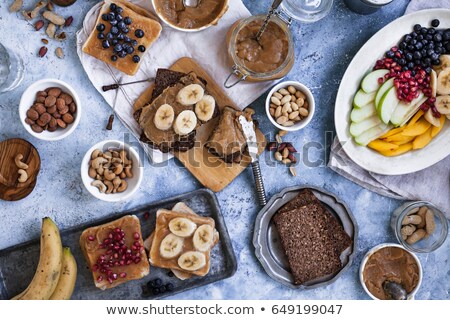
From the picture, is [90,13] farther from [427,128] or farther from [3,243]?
[427,128]

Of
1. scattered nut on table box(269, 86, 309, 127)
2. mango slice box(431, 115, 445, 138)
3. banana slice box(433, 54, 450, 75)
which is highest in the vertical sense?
banana slice box(433, 54, 450, 75)

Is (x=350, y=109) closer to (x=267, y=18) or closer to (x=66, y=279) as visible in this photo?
(x=267, y=18)

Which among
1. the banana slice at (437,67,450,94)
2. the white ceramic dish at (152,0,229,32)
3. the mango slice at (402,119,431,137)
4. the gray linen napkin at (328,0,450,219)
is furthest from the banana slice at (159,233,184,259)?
the banana slice at (437,67,450,94)

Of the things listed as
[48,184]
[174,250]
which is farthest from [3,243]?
[174,250]

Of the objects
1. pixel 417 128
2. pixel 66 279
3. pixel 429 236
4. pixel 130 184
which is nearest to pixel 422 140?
pixel 417 128

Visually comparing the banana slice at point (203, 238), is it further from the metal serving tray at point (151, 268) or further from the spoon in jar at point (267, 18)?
the spoon in jar at point (267, 18)

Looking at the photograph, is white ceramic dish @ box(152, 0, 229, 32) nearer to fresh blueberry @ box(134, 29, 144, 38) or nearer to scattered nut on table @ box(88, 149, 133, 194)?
fresh blueberry @ box(134, 29, 144, 38)

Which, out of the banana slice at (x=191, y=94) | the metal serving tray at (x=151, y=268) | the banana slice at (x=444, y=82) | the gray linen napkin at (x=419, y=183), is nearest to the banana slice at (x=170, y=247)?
the metal serving tray at (x=151, y=268)
